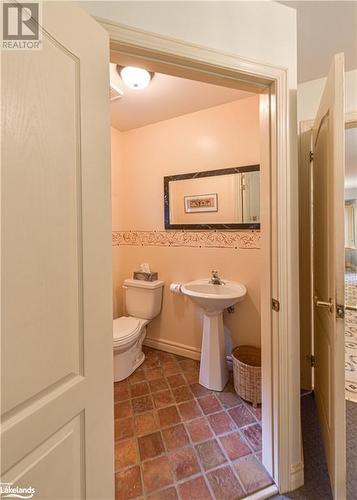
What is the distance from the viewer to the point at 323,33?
136cm

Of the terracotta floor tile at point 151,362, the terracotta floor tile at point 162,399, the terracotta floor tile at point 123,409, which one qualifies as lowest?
the terracotta floor tile at point 123,409

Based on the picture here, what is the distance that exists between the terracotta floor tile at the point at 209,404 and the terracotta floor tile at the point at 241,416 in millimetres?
100

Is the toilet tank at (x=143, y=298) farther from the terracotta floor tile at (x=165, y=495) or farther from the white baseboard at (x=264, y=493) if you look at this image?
the white baseboard at (x=264, y=493)

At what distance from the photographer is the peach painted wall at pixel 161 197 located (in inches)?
80.5

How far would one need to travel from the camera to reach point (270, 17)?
43.7 inches

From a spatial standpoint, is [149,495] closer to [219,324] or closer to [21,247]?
[219,324]

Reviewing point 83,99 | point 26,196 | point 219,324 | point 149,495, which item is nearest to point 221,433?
point 149,495

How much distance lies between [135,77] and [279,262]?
159 cm

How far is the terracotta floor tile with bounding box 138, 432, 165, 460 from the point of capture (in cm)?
135

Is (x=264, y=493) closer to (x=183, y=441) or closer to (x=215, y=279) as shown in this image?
(x=183, y=441)

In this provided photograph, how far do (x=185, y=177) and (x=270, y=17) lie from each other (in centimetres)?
132

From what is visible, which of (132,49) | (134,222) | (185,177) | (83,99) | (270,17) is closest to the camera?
(83,99)

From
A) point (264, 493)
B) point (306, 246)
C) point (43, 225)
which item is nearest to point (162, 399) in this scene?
point (264, 493)

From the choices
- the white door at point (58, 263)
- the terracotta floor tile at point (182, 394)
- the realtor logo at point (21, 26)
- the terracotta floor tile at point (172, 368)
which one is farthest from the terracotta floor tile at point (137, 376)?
the realtor logo at point (21, 26)
